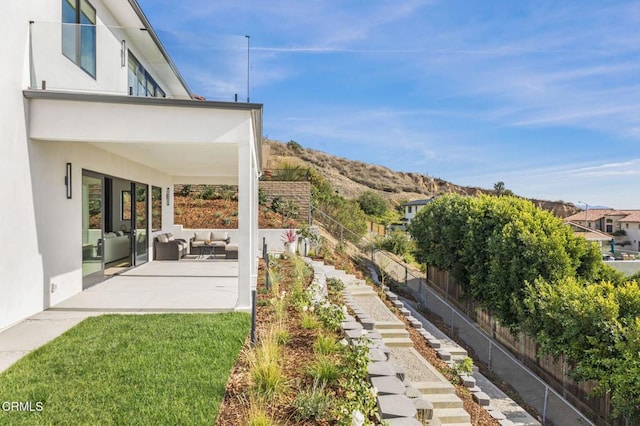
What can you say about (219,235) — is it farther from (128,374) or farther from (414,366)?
(128,374)

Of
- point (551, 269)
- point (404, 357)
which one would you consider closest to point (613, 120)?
point (551, 269)

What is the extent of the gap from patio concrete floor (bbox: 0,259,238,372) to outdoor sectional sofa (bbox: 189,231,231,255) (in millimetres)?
3331

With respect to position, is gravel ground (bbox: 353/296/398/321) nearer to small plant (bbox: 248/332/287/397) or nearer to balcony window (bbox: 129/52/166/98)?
small plant (bbox: 248/332/287/397)

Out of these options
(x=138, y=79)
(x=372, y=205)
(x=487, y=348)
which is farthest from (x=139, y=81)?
(x=372, y=205)

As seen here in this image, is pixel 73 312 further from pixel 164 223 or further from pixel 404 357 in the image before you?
pixel 164 223

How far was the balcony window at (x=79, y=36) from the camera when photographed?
261 inches

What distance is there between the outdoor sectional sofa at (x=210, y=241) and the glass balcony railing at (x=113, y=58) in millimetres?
7145

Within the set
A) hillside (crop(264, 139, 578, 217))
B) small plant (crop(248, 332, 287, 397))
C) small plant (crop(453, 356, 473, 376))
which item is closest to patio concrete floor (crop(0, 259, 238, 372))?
small plant (crop(248, 332, 287, 397))

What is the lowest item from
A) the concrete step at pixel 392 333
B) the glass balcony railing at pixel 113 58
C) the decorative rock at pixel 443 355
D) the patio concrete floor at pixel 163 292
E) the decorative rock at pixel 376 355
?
the decorative rock at pixel 443 355

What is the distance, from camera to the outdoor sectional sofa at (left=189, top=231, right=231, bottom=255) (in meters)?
14.3

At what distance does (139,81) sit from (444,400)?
972cm

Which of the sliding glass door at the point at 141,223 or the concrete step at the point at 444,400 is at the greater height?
the sliding glass door at the point at 141,223

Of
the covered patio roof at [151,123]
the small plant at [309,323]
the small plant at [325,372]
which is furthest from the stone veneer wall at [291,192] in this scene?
the small plant at [325,372]

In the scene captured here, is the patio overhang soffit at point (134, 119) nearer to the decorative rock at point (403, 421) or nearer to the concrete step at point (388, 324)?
the decorative rock at point (403, 421)
